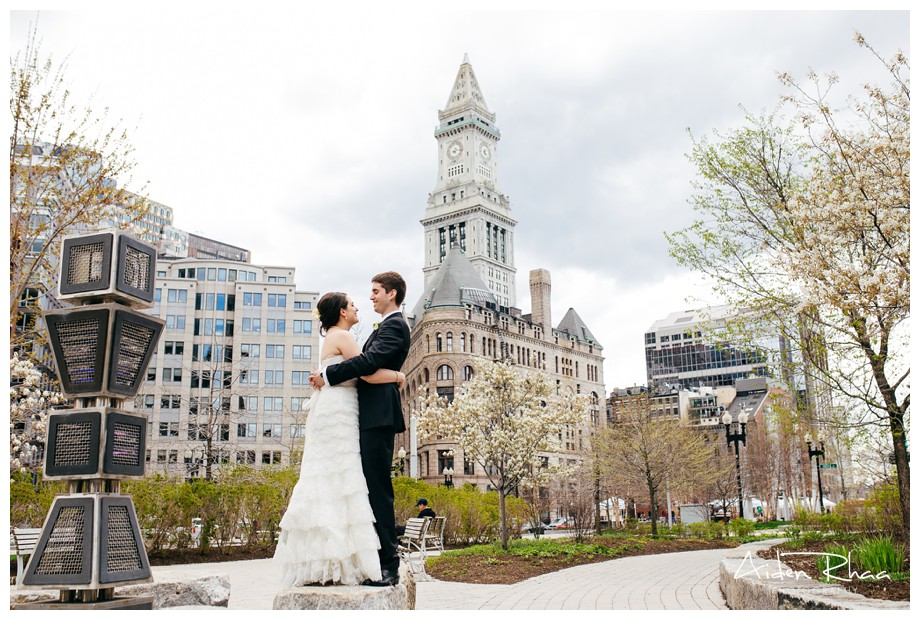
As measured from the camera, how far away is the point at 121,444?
19.3 feet

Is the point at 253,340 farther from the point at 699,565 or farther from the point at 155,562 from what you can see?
the point at 699,565

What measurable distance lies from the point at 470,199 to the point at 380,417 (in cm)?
14873

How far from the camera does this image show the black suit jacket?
214 inches

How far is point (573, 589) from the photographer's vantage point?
11039 millimetres

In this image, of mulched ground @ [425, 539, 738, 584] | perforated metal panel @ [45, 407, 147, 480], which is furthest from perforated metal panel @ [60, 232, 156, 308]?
mulched ground @ [425, 539, 738, 584]

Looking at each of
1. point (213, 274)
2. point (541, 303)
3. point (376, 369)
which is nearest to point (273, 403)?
point (213, 274)

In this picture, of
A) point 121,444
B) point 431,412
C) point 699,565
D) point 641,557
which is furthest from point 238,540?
point 121,444

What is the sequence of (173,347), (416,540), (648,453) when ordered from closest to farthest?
(416,540) < (648,453) < (173,347)

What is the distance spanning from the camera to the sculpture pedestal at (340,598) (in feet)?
15.6

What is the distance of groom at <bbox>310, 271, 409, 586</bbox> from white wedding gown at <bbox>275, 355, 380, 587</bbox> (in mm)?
100

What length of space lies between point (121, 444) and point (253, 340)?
69.3m

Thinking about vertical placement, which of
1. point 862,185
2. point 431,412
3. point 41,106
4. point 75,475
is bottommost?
point 75,475

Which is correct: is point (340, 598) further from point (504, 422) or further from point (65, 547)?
point (504, 422)
